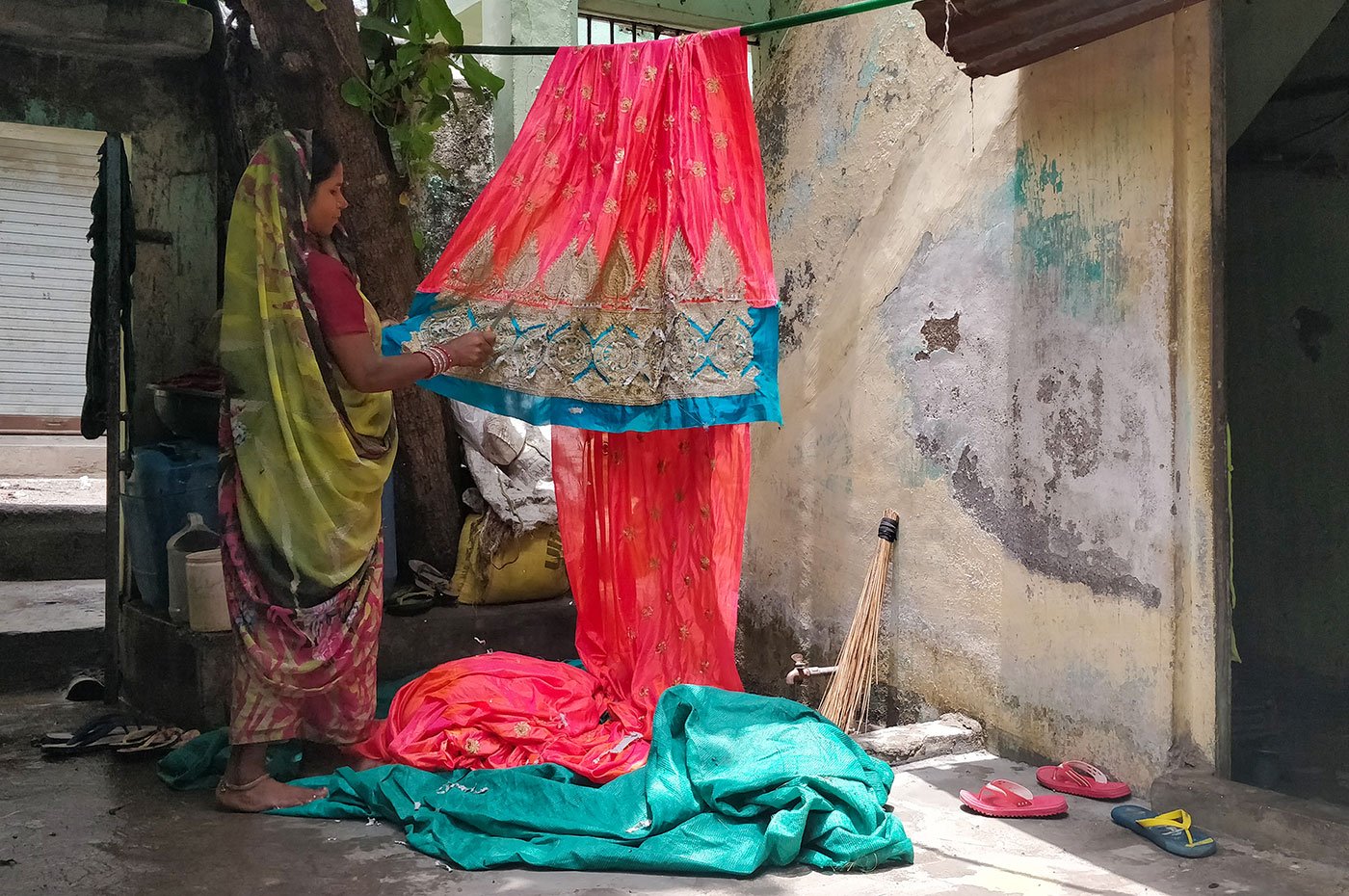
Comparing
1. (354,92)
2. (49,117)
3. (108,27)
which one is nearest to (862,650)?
(354,92)

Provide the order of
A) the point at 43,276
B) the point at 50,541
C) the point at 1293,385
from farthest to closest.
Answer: the point at 43,276 → the point at 50,541 → the point at 1293,385

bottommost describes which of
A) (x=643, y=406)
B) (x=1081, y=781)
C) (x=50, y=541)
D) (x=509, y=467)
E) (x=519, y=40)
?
(x=1081, y=781)

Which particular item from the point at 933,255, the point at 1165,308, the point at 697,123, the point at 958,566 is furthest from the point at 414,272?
the point at 1165,308

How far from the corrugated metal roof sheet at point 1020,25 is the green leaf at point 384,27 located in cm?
219

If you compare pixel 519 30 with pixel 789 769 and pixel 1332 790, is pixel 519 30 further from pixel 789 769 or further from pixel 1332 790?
pixel 1332 790

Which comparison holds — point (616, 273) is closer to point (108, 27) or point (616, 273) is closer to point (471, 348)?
point (471, 348)

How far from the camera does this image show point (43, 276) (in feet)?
29.8

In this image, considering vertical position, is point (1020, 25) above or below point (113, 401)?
above

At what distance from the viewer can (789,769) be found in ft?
10.2

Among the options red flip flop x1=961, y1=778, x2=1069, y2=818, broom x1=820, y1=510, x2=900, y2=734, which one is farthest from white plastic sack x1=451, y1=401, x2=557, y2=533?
red flip flop x1=961, y1=778, x2=1069, y2=818

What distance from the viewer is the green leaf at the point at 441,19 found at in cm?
467

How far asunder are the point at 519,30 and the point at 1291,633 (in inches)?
183

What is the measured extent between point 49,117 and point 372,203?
1.44 metres

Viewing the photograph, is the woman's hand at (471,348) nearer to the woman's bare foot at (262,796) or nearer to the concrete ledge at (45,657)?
the woman's bare foot at (262,796)
